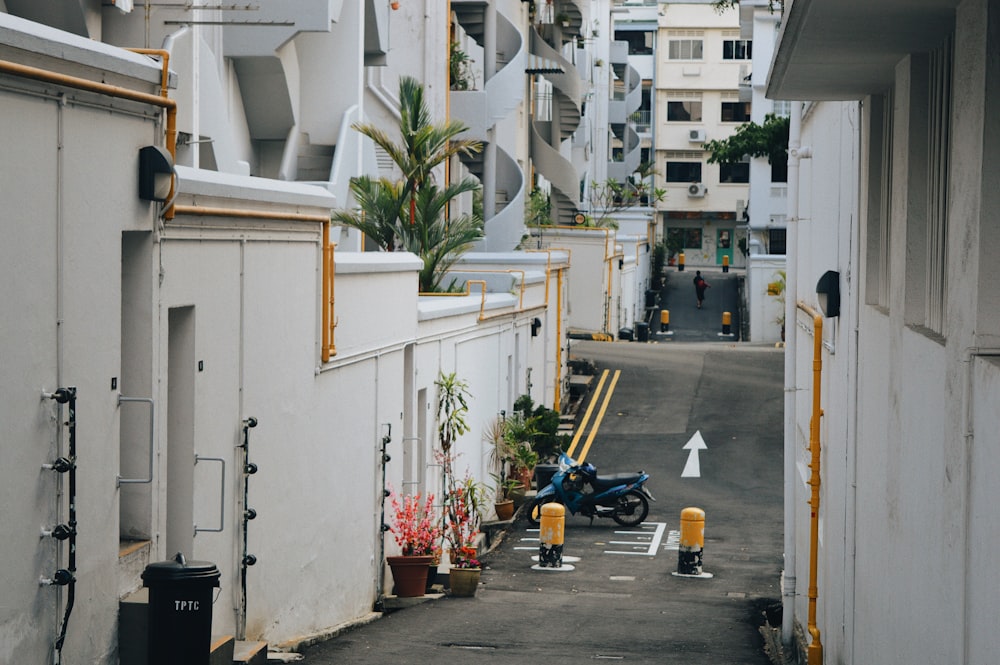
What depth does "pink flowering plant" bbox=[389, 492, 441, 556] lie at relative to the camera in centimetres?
1767

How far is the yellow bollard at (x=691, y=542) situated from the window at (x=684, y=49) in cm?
6970

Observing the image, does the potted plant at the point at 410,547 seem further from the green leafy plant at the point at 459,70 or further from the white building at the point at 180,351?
the green leafy plant at the point at 459,70

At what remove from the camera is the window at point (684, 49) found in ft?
286

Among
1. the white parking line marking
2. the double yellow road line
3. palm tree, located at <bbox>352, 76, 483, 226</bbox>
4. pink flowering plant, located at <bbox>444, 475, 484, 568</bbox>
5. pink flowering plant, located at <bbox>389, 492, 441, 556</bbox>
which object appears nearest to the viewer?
pink flowering plant, located at <bbox>389, 492, 441, 556</bbox>

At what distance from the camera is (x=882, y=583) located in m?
9.03

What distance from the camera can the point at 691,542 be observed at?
2067cm

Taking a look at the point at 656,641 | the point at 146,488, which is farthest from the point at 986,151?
the point at 656,641

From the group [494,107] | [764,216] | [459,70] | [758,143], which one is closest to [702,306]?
[764,216]

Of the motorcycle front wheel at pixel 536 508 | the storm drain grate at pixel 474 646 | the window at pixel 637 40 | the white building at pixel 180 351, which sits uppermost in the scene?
the window at pixel 637 40

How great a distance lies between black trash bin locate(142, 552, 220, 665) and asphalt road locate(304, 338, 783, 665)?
3.29 metres

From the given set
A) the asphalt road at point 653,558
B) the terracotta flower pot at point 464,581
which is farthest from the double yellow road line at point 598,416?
the terracotta flower pot at point 464,581

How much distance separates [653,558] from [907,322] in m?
14.8

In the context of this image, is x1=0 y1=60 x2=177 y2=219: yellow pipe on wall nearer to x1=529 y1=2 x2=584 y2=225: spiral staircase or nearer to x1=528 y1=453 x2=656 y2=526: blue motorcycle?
x1=528 y1=453 x2=656 y2=526: blue motorcycle

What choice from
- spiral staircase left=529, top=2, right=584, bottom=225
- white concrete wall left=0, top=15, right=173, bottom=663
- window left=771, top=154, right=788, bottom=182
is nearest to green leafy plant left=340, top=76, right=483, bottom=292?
white concrete wall left=0, top=15, right=173, bottom=663
